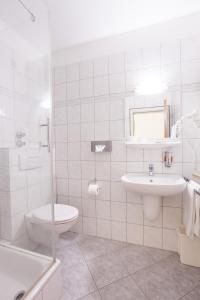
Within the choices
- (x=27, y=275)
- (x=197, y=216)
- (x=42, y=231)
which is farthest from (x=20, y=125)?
(x=197, y=216)

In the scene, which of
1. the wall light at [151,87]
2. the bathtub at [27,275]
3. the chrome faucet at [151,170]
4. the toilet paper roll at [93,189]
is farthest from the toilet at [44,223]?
the wall light at [151,87]

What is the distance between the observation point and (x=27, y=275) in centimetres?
123

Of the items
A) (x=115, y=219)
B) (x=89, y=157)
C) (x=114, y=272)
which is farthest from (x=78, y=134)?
(x=114, y=272)

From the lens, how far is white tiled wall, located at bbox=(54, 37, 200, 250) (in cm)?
171

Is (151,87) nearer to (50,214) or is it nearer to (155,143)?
(155,143)

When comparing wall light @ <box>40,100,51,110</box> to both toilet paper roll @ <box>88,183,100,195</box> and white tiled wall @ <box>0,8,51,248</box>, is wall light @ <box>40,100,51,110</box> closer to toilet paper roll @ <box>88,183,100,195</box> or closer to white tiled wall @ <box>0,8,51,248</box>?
white tiled wall @ <box>0,8,51,248</box>

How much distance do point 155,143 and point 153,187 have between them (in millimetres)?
458

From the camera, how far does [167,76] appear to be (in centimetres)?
175

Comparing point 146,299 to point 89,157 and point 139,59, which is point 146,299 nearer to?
point 89,157

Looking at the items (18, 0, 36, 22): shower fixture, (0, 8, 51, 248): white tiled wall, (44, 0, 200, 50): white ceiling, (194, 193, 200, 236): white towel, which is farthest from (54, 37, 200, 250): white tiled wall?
(18, 0, 36, 22): shower fixture

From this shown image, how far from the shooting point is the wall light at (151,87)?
1763 millimetres

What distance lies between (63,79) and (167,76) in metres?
1.25

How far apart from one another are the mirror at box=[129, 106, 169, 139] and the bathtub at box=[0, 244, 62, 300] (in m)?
1.40

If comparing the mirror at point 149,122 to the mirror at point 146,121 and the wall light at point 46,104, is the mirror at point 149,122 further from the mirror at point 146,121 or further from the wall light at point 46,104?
the wall light at point 46,104
